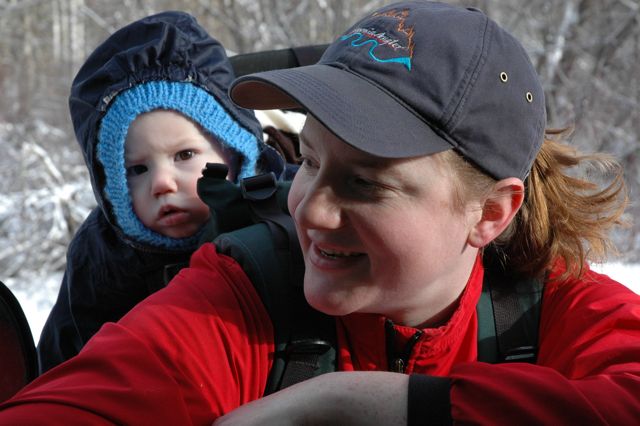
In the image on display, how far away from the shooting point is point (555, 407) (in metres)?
1.23

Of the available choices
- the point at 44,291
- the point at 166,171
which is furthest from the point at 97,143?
the point at 44,291

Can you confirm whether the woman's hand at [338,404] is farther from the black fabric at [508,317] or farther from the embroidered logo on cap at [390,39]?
the embroidered logo on cap at [390,39]

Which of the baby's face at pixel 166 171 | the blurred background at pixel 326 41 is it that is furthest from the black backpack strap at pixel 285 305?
the blurred background at pixel 326 41

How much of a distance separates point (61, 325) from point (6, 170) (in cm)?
619

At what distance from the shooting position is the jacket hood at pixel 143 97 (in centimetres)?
239

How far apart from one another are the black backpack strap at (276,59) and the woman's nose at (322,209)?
1323mm

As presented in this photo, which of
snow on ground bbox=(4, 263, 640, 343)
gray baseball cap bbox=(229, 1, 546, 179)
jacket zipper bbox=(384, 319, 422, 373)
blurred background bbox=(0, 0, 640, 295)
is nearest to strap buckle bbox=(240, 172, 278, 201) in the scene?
gray baseball cap bbox=(229, 1, 546, 179)

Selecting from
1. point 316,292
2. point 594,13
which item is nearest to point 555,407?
point 316,292

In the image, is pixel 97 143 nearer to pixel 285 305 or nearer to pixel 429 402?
pixel 285 305

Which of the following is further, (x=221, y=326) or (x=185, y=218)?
(x=185, y=218)

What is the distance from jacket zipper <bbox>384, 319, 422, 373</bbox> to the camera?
1722 millimetres

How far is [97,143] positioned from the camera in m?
2.44

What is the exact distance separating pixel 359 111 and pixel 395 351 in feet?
2.04

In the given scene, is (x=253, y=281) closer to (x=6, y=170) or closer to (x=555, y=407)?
(x=555, y=407)
